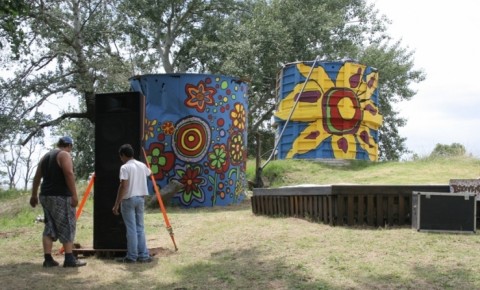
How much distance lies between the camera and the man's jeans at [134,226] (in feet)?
27.5

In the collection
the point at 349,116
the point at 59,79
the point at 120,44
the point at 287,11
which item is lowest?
the point at 349,116

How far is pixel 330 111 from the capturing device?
21516 millimetres

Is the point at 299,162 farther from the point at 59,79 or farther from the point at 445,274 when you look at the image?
the point at 445,274

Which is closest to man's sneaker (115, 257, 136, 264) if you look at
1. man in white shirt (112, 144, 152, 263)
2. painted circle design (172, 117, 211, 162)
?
man in white shirt (112, 144, 152, 263)

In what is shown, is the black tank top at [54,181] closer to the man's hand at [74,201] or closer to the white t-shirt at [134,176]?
the man's hand at [74,201]

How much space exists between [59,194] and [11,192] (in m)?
16.9

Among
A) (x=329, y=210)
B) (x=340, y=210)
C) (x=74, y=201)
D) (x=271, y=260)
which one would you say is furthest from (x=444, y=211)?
(x=74, y=201)

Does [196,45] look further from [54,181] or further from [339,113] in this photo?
[54,181]

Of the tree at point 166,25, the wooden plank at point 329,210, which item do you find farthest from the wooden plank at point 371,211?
the tree at point 166,25

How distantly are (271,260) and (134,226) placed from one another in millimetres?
2050

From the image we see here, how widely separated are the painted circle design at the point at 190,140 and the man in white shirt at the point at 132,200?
8062 mm

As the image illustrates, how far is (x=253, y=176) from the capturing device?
21.2 metres

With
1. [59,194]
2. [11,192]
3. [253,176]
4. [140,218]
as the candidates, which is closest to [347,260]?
[140,218]

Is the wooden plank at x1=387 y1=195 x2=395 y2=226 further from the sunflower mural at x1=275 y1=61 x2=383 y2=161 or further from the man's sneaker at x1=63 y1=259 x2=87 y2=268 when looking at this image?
the sunflower mural at x1=275 y1=61 x2=383 y2=161
